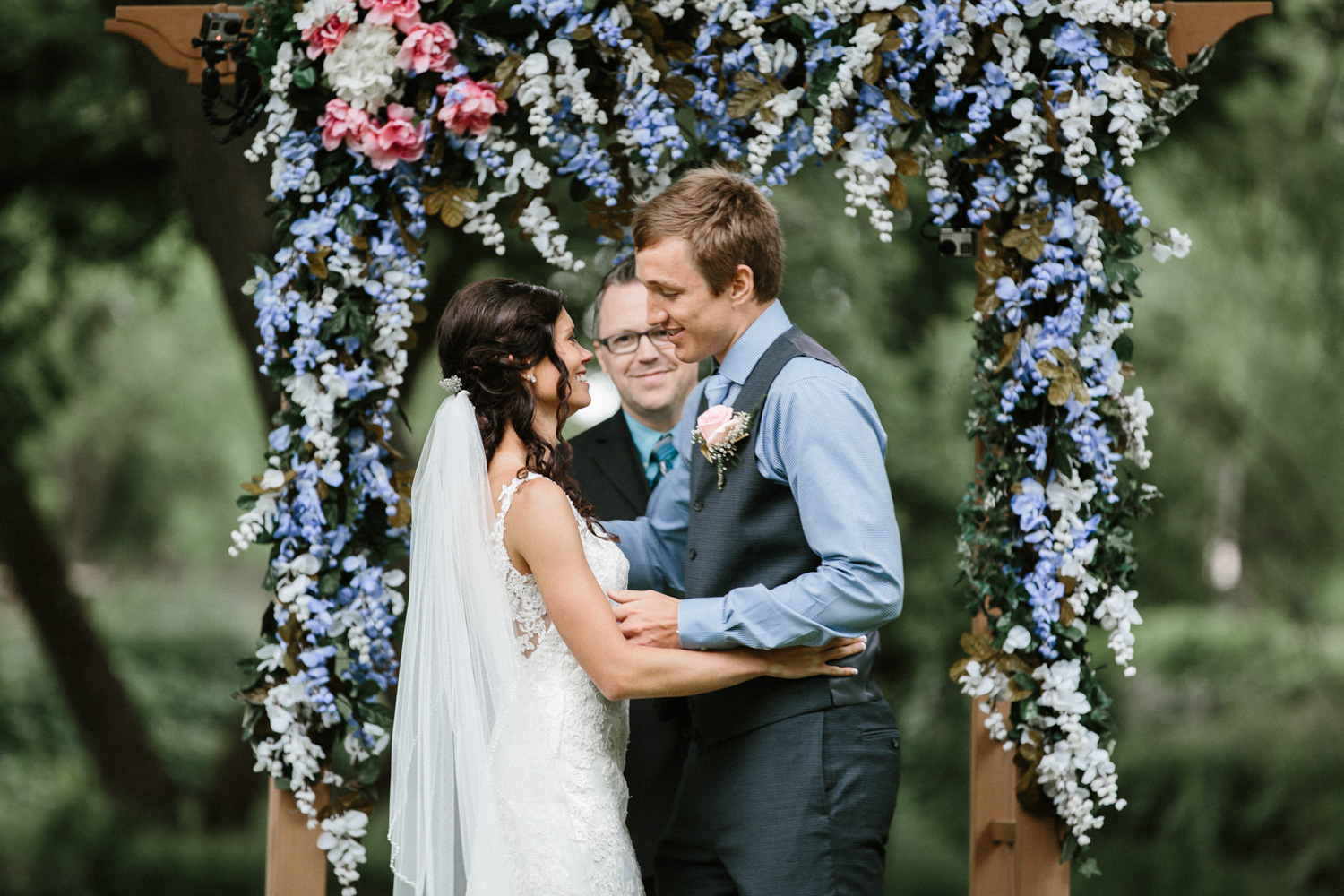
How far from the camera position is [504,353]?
8.46 feet

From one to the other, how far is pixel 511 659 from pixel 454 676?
0.39 ft

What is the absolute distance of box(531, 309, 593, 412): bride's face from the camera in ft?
8.64

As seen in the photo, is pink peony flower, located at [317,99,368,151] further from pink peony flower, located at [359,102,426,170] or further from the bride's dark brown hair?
the bride's dark brown hair

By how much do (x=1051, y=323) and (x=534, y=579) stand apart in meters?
1.39

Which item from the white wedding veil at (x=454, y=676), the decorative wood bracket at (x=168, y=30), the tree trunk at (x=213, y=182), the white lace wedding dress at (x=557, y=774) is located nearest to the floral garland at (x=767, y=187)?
the decorative wood bracket at (x=168, y=30)

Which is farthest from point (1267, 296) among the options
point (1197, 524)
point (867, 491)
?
point (867, 491)

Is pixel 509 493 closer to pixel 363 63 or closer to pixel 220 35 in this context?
pixel 363 63

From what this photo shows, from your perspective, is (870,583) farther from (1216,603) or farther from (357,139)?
(1216,603)

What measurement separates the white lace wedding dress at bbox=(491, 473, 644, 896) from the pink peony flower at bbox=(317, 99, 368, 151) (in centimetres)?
101

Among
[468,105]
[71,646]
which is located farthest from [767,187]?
[71,646]

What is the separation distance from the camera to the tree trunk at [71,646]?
7641mm

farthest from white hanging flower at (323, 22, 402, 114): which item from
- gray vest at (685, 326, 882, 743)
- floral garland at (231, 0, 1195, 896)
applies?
gray vest at (685, 326, 882, 743)

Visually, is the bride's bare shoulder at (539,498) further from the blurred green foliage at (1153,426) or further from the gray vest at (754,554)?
the blurred green foliage at (1153,426)

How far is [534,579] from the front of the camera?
101 inches
